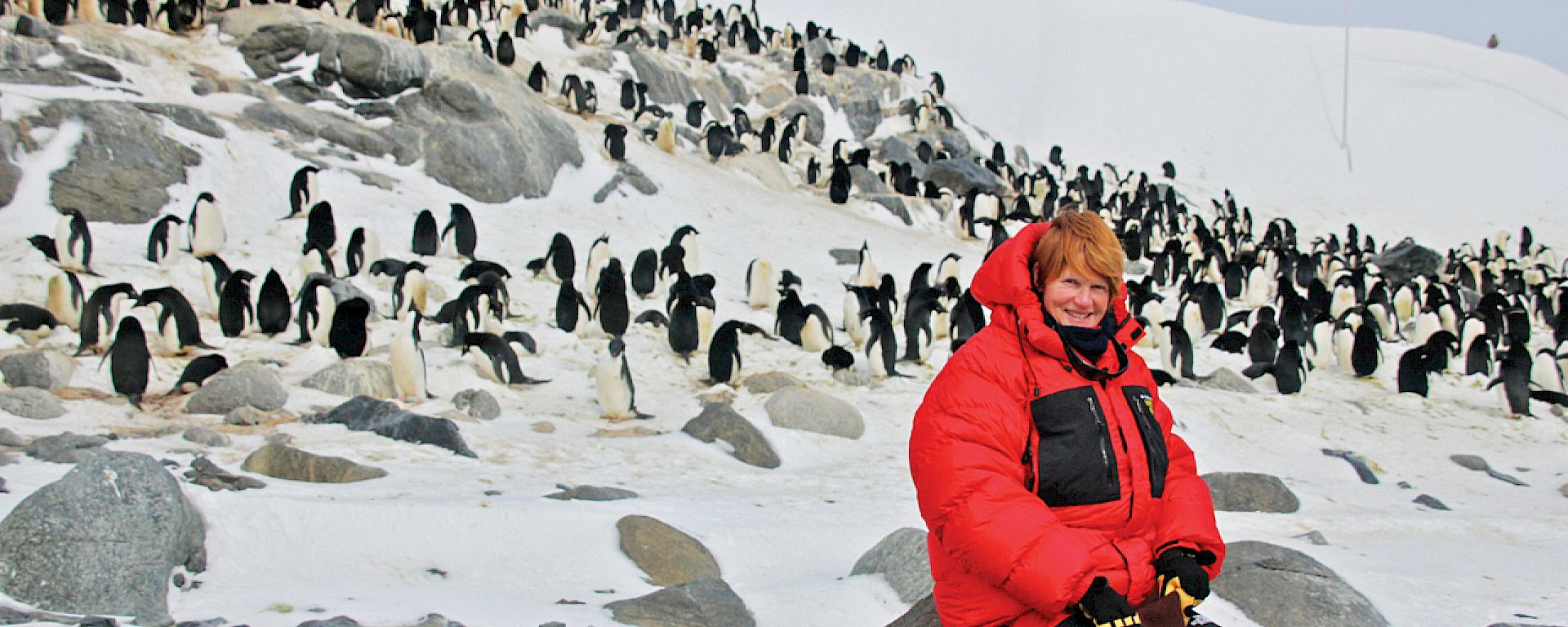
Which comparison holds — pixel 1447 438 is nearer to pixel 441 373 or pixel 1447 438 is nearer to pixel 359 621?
pixel 441 373

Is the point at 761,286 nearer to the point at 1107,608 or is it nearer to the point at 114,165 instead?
the point at 114,165

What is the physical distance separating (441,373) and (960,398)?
5813 millimetres

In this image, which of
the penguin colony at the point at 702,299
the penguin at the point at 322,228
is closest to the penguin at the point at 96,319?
the penguin colony at the point at 702,299

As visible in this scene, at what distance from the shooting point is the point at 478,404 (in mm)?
6410

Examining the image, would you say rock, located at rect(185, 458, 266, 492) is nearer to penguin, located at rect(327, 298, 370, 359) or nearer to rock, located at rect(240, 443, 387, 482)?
rock, located at rect(240, 443, 387, 482)

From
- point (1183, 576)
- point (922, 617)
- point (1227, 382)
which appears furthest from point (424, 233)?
point (1183, 576)

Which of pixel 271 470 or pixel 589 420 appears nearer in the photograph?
pixel 271 470

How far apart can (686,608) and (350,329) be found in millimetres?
4594

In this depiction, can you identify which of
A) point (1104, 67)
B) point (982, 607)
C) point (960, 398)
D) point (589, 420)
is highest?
point (1104, 67)

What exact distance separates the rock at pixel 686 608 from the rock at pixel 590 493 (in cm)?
124

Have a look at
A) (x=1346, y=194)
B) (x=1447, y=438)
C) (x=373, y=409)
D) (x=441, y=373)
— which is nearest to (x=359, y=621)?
(x=373, y=409)

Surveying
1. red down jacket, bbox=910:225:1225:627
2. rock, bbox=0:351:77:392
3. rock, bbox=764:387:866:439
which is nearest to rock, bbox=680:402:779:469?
rock, bbox=764:387:866:439

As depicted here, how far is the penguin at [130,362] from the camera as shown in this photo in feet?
19.0

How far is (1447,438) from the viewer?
8133 mm
